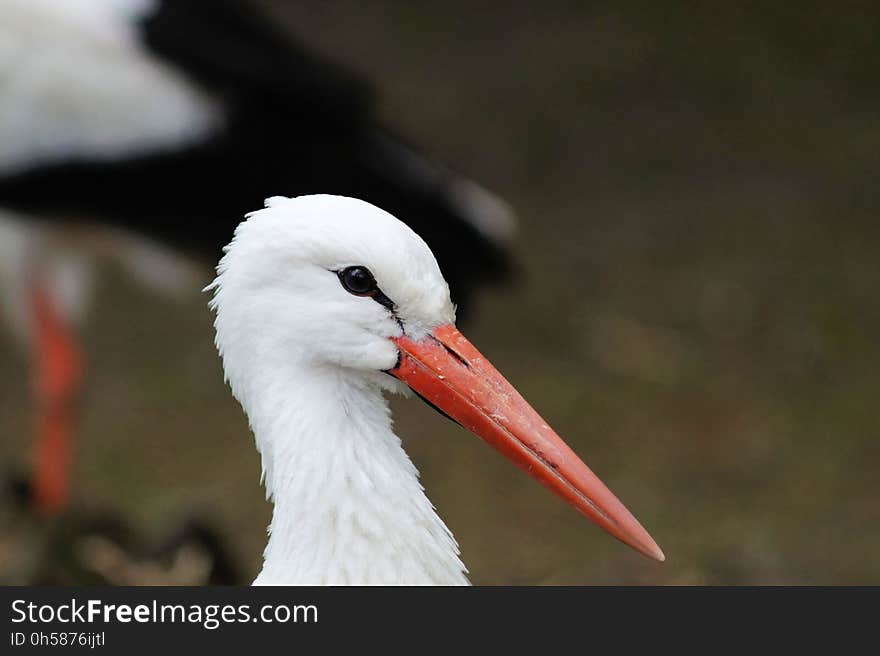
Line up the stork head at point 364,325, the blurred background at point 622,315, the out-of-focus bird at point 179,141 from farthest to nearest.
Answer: the blurred background at point 622,315 < the out-of-focus bird at point 179,141 < the stork head at point 364,325

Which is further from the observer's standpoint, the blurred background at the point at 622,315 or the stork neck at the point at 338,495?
the blurred background at the point at 622,315

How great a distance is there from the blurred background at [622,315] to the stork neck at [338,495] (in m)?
1.26

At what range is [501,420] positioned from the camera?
176 centimetres

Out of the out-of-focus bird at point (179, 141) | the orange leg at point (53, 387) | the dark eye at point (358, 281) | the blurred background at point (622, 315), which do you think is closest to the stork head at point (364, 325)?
the dark eye at point (358, 281)

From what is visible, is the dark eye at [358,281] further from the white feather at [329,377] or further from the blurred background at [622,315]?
the blurred background at [622,315]

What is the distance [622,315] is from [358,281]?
9.85 ft

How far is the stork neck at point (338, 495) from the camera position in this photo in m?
1.74

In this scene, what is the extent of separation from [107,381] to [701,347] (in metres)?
2.00

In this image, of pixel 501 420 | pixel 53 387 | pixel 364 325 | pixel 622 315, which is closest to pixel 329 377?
pixel 364 325

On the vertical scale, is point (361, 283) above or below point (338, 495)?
above

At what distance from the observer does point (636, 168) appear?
5113 mm

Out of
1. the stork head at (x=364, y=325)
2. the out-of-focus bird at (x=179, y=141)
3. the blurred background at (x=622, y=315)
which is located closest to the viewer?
the stork head at (x=364, y=325)

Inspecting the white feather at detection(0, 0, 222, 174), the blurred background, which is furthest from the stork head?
the white feather at detection(0, 0, 222, 174)

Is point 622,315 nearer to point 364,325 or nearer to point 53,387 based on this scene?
point 53,387
